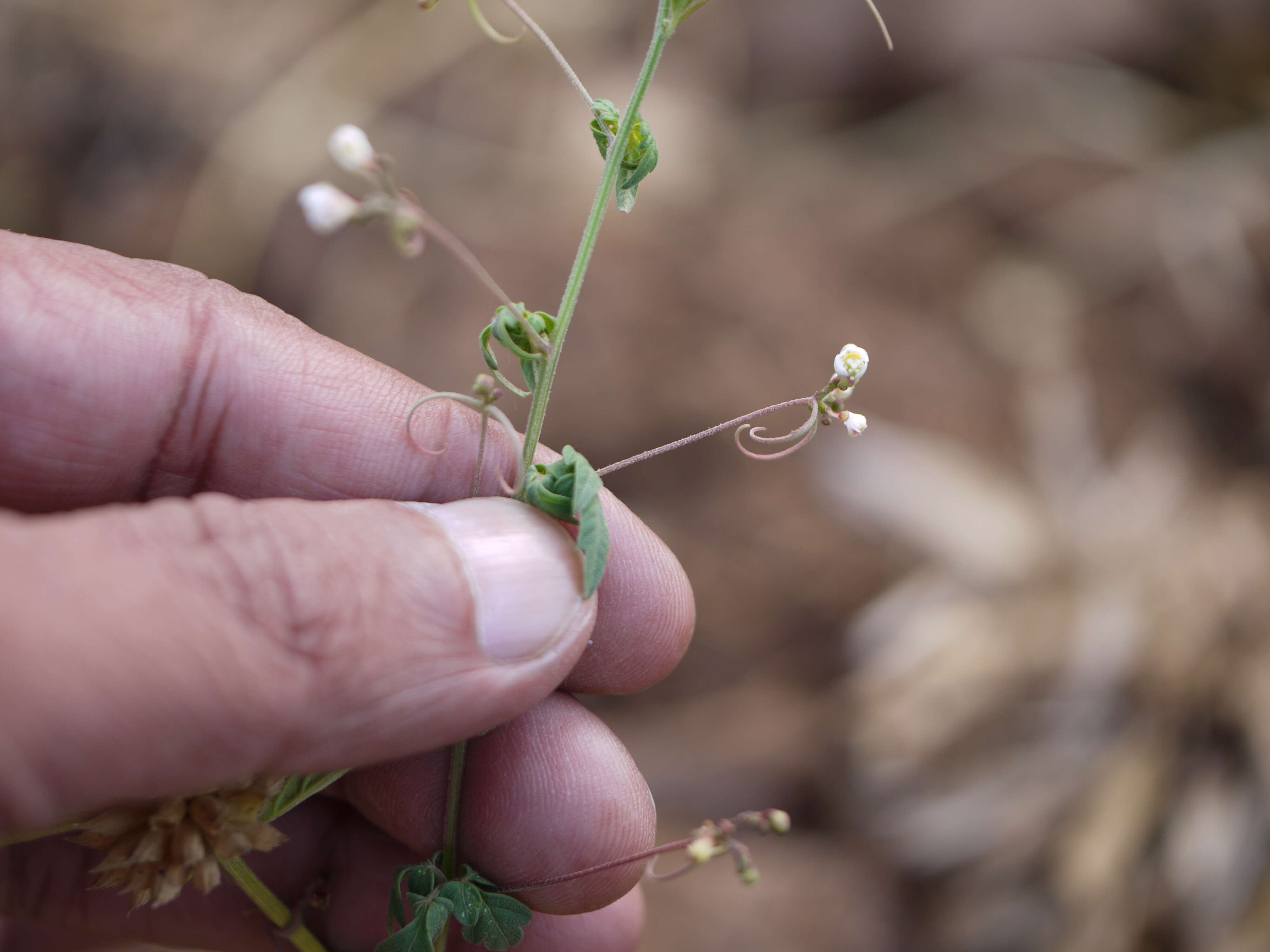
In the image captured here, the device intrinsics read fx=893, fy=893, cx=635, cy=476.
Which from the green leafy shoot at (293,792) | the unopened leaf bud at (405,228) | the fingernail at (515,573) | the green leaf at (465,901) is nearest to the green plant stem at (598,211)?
the fingernail at (515,573)

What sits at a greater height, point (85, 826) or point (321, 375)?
point (321, 375)

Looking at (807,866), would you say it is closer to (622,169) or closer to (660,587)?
(660,587)

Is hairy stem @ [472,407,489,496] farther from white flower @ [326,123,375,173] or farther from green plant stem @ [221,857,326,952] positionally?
green plant stem @ [221,857,326,952]

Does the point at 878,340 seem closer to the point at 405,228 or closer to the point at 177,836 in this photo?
the point at 405,228

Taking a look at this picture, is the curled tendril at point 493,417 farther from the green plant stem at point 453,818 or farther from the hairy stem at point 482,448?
the green plant stem at point 453,818

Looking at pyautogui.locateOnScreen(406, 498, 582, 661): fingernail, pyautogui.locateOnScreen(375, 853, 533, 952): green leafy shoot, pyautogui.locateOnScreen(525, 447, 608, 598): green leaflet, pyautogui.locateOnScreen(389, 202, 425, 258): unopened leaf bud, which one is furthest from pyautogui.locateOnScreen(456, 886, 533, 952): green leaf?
pyautogui.locateOnScreen(389, 202, 425, 258): unopened leaf bud

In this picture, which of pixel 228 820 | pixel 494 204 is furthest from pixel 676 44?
pixel 228 820

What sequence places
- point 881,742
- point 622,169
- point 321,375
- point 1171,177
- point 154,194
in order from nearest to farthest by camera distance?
point 622,169 → point 321,375 → point 881,742 → point 154,194 → point 1171,177
